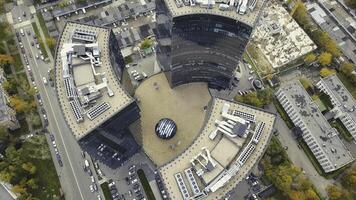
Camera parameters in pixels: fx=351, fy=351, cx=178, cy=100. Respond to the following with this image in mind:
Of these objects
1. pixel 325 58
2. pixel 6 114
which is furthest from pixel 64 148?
pixel 325 58

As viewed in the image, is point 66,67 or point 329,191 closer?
point 66,67

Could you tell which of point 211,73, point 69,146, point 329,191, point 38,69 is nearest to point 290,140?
point 329,191

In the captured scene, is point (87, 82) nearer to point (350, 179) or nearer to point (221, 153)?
point (221, 153)

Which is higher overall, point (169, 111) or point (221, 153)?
point (169, 111)

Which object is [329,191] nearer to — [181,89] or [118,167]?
[181,89]

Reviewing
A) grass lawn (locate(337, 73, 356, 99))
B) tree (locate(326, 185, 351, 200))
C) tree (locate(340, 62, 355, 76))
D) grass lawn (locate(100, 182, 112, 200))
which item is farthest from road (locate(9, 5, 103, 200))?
tree (locate(340, 62, 355, 76))

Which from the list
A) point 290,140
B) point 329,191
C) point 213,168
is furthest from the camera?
point 290,140
